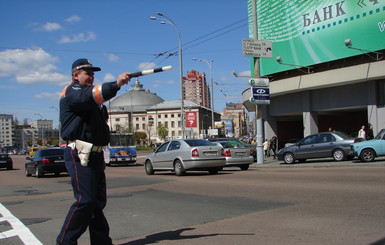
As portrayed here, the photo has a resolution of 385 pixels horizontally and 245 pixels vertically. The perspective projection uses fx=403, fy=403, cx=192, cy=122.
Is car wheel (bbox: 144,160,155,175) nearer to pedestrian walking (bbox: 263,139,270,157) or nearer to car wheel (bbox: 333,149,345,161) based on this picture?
car wheel (bbox: 333,149,345,161)

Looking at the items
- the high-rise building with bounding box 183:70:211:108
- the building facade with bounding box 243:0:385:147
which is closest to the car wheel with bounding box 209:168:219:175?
the building facade with bounding box 243:0:385:147

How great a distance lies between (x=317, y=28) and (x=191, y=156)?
62.9 ft

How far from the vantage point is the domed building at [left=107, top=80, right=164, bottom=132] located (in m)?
150

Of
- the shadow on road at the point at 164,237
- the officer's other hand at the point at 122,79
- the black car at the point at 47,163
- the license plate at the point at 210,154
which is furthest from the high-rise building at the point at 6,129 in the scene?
the officer's other hand at the point at 122,79

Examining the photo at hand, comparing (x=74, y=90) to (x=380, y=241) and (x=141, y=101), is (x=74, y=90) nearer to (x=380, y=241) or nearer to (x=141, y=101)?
(x=380, y=241)

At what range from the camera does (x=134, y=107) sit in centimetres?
15525

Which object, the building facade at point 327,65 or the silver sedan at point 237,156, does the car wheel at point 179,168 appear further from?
the building facade at point 327,65

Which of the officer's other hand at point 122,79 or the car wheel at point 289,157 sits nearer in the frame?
the officer's other hand at point 122,79

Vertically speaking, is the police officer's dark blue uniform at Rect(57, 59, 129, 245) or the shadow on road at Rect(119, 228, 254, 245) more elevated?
the police officer's dark blue uniform at Rect(57, 59, 129, 245)

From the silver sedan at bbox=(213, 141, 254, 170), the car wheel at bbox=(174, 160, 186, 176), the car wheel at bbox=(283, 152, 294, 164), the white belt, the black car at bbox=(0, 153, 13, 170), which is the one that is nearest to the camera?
the white belt

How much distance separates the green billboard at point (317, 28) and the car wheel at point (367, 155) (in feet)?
32.4

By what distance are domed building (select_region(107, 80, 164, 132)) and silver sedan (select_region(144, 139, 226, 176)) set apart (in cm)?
13005

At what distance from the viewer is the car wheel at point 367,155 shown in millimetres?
18156

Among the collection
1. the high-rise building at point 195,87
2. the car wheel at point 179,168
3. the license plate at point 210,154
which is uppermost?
the high-rise building at point 195,87
